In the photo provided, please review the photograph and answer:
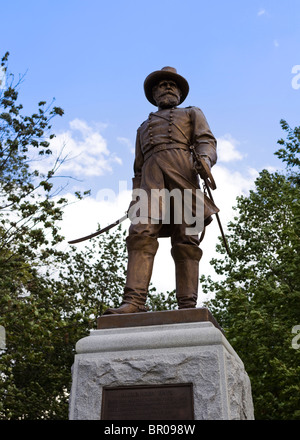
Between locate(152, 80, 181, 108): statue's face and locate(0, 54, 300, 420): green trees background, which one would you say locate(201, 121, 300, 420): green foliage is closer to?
locate(0, 54, 300, 420): green trees background

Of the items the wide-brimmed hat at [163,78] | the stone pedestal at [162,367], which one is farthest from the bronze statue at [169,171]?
the stone pedestal at [162,367]

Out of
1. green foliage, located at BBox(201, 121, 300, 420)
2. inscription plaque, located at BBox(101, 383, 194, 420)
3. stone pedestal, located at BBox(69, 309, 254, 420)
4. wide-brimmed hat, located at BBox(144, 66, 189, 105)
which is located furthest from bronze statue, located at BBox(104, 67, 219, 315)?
green foliage, located at BBox(201, 121, 300, 420)

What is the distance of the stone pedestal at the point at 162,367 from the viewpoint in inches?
144

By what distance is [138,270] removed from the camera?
15.2 ft

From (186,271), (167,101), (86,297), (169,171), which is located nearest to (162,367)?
(186,271)

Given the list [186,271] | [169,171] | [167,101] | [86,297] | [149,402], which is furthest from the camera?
[86,297]

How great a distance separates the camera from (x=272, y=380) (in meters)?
11.8

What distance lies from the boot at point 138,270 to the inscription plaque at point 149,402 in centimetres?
82

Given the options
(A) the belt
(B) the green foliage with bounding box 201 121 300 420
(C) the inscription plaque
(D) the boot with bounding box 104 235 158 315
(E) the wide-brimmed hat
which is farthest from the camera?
(B) the green foliage with bounding box 201 121 300 420

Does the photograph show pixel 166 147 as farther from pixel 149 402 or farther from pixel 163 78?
pixel 149 402

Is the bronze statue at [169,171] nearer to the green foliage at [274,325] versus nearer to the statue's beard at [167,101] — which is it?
the statue's beard at [167,101]

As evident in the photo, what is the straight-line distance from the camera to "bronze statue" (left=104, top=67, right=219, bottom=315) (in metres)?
4.64

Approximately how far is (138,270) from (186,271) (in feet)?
1.61

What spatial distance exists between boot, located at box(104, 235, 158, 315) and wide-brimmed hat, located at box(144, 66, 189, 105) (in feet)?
6.42
